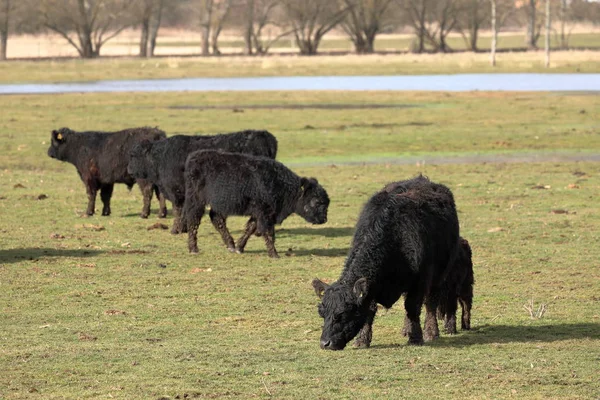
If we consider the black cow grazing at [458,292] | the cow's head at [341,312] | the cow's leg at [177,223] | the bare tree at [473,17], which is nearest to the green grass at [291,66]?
the bare tree at [473,17]

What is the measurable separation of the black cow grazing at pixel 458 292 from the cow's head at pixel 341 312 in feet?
4.60

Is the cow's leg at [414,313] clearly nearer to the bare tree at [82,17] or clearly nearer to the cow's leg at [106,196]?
the cow's leg at [106,196]

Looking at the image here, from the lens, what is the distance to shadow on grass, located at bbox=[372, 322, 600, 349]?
9.59 meters

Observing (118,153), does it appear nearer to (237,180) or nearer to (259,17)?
(237,180)

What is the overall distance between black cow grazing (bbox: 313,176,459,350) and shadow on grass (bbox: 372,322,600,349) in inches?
8.8

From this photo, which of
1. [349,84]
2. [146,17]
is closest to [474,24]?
[146,17]

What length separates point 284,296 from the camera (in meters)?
11.9

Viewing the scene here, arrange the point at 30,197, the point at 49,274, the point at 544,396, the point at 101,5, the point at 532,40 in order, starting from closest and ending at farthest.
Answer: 1. the point at 544,396
2. the point at 49,274
3. the point at 30,197
4. the point at 101,5
5. the point at 532,40

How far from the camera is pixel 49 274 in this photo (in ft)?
43.1

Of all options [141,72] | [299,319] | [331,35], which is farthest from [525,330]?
[331,35]

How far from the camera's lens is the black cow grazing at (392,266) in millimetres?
8742

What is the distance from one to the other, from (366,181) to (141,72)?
1962 inches

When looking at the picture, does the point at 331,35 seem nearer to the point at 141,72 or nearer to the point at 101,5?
the point at 101,5

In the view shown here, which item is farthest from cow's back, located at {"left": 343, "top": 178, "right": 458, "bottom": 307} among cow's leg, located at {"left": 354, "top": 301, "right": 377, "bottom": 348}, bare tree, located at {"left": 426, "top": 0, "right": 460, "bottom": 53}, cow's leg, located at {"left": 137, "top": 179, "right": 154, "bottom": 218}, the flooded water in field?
bare tree, located at {"left": 426, "top": 0, "right": 460, "bottom": 53}
